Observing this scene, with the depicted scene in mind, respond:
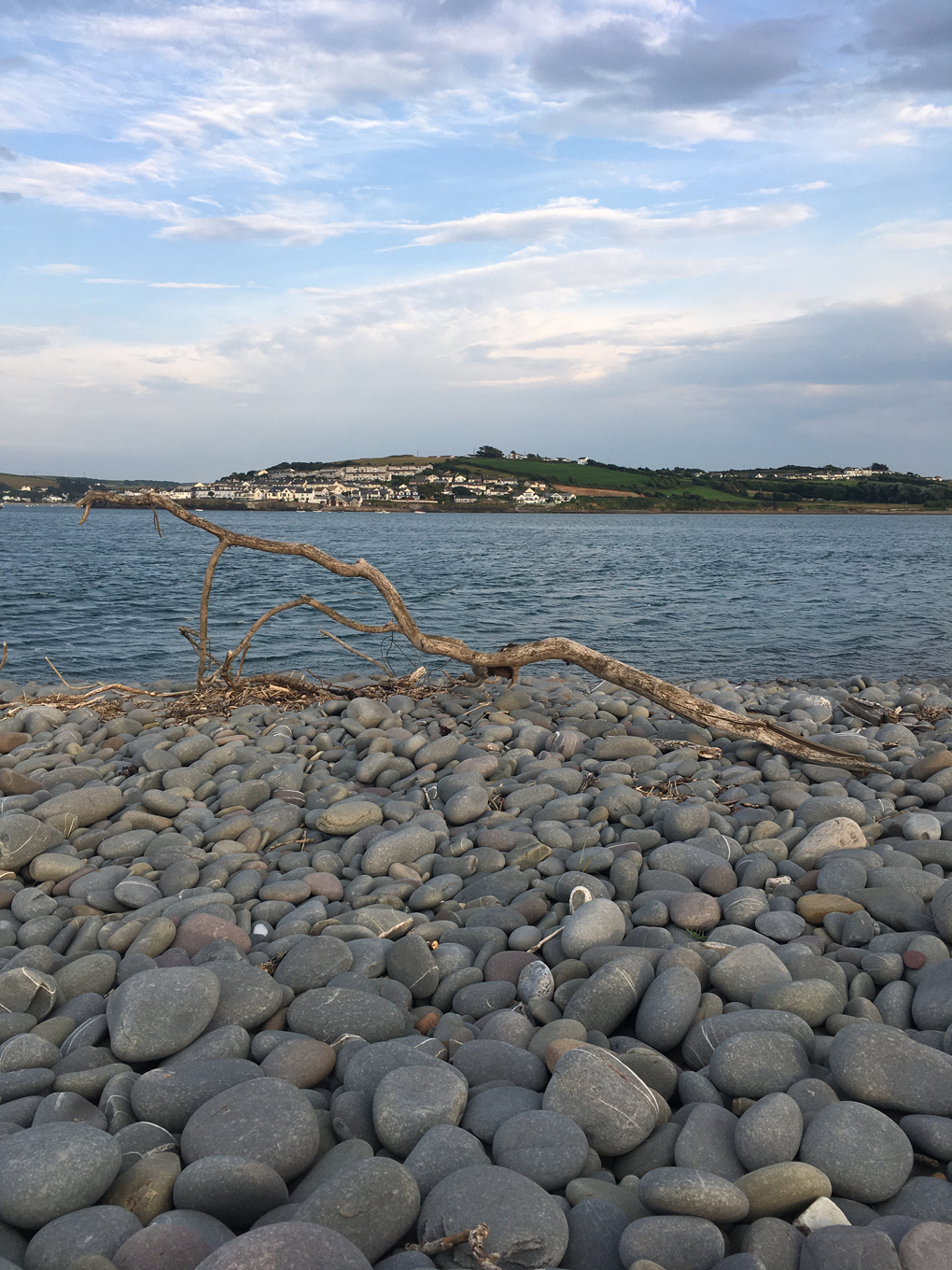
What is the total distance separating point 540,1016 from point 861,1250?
1387mm

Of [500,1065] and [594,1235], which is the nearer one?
[594,1235]

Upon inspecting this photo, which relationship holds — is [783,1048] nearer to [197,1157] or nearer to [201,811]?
[197,1157]

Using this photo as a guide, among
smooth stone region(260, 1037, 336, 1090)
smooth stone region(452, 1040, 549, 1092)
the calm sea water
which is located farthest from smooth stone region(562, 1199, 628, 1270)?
the calm sea water

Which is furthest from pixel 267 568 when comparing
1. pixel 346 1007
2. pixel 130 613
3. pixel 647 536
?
pixel 647 536

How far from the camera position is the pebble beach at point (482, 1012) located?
2.01 metres

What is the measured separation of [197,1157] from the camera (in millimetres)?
2289

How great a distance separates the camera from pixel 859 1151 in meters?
2.18

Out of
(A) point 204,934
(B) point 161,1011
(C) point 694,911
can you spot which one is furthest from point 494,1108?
(A) point 204,934

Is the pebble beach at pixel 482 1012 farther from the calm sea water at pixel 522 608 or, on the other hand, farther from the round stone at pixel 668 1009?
the calm sea water at pixel 522 608

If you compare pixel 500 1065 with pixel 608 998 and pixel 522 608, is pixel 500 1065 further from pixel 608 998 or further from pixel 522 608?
pixel 522 608

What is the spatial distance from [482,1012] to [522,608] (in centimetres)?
1679

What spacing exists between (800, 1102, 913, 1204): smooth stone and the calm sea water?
9880mm

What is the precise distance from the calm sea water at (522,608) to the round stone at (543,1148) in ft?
31.7

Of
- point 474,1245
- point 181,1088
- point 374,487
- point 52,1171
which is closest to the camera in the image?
point 474,1245
